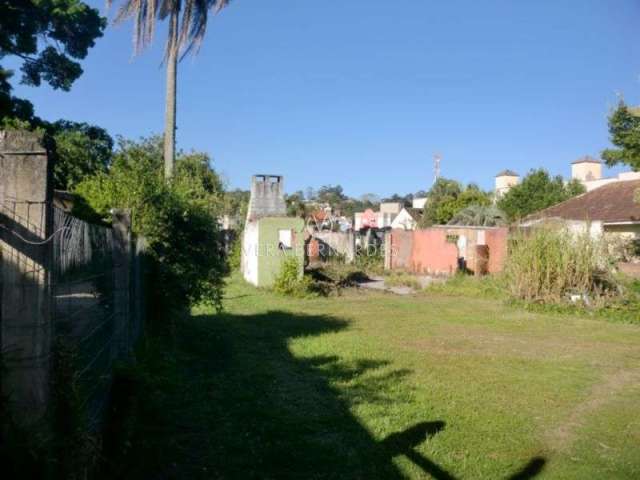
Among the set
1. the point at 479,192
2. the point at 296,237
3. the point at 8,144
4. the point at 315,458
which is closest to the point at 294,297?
the point at 296,237

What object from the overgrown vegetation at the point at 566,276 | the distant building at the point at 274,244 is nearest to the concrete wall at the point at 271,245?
the distant building at the point at 274,244

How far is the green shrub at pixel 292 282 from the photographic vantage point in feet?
60.2

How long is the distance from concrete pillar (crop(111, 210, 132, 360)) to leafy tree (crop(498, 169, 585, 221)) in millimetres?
40480

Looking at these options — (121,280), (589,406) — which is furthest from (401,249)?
(121,280)

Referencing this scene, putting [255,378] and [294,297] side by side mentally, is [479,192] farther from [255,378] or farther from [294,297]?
[255,378]

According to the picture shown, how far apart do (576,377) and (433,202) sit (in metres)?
42.4

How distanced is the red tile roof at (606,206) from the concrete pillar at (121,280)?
22.4 metres

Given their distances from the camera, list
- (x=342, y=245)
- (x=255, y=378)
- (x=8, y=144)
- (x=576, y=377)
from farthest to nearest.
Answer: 1. (x=342, y=245)
2. (x=576, y=377)
3. (x=255, y=378)
4. (x=8, y=144)

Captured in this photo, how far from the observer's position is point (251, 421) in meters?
5.86

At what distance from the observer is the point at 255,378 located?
758 centimetres

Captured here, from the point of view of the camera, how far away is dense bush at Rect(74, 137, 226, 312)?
27.9 ft

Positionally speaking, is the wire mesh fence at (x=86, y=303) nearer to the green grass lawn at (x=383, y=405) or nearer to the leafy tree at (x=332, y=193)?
the green grass lawn at (x=383, y=405)

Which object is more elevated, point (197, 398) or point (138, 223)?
point (138, 223)

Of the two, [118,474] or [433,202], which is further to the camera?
[433,202]
